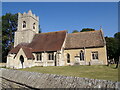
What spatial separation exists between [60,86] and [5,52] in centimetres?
4157

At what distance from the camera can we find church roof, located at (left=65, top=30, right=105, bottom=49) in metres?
22.0

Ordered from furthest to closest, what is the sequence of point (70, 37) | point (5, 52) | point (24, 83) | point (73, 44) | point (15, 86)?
1. point (5, 52)
2. point (70, 37)
3. point (73, 44)
4. point (15, 86)
5. point (24, 83)

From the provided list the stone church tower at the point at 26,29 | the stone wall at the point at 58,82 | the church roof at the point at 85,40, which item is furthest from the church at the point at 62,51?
the stone wall at the point at 58,82

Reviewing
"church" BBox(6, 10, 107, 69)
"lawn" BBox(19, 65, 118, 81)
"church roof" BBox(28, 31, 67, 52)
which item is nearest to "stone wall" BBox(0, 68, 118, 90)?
"lawn" BBox(19, 65, 118, 81)

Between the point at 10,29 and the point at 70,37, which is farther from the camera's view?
the point at 10,29

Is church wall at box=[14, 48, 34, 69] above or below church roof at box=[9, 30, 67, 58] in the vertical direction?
below

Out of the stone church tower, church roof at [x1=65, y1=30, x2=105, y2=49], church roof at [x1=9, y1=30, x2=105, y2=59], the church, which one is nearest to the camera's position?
the church

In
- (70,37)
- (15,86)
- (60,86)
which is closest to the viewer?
(60,86)

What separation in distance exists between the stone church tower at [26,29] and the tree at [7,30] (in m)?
11.5

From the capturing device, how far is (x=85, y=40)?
2344cm

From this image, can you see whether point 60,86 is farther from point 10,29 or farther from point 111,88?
point 10,29

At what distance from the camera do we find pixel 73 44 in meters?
23.8

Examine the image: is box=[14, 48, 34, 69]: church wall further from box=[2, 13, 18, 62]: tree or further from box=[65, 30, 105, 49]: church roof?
box=[2, 13, 18, 62]: tree

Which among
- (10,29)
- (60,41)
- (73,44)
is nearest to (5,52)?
(10,29)
